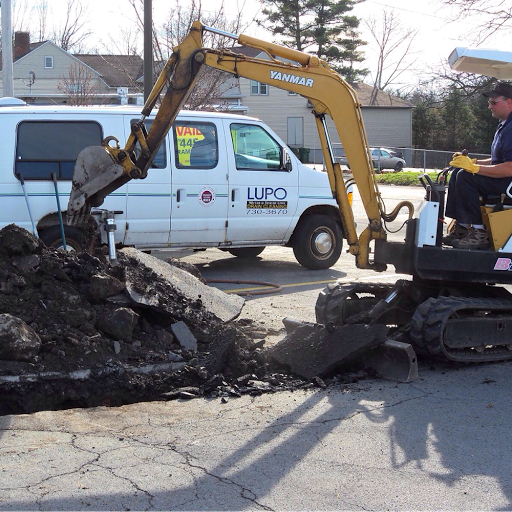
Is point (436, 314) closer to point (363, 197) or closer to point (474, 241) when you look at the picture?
point (474, 241)

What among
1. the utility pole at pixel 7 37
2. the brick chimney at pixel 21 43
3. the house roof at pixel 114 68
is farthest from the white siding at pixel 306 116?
the utility pole at pixel 7 37

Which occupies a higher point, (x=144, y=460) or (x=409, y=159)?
(x=409, y=159)

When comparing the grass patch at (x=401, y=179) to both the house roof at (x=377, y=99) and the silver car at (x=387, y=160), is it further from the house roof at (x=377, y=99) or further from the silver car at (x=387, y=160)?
the house roof at (x=377, y=99)

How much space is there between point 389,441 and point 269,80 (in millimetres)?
3622

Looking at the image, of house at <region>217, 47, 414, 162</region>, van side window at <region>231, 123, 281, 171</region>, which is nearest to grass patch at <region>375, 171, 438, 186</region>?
house at <region>217, 47, 414, 162</region>

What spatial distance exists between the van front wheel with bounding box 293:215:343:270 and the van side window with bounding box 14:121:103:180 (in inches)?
142

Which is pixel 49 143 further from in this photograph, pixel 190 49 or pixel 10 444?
pixel 10 444

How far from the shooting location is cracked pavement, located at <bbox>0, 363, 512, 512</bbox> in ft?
13.7

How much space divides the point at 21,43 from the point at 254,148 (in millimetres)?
41508

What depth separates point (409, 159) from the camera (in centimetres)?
4769

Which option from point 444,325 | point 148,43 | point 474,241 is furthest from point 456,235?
point 148,43

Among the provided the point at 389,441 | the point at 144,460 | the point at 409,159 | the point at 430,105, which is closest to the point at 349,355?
the point at 389,441

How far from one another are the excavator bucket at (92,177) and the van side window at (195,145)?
388 cm

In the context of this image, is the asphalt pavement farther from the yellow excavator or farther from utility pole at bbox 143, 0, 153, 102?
utility pole at bbox 143, 0, 153, 102
